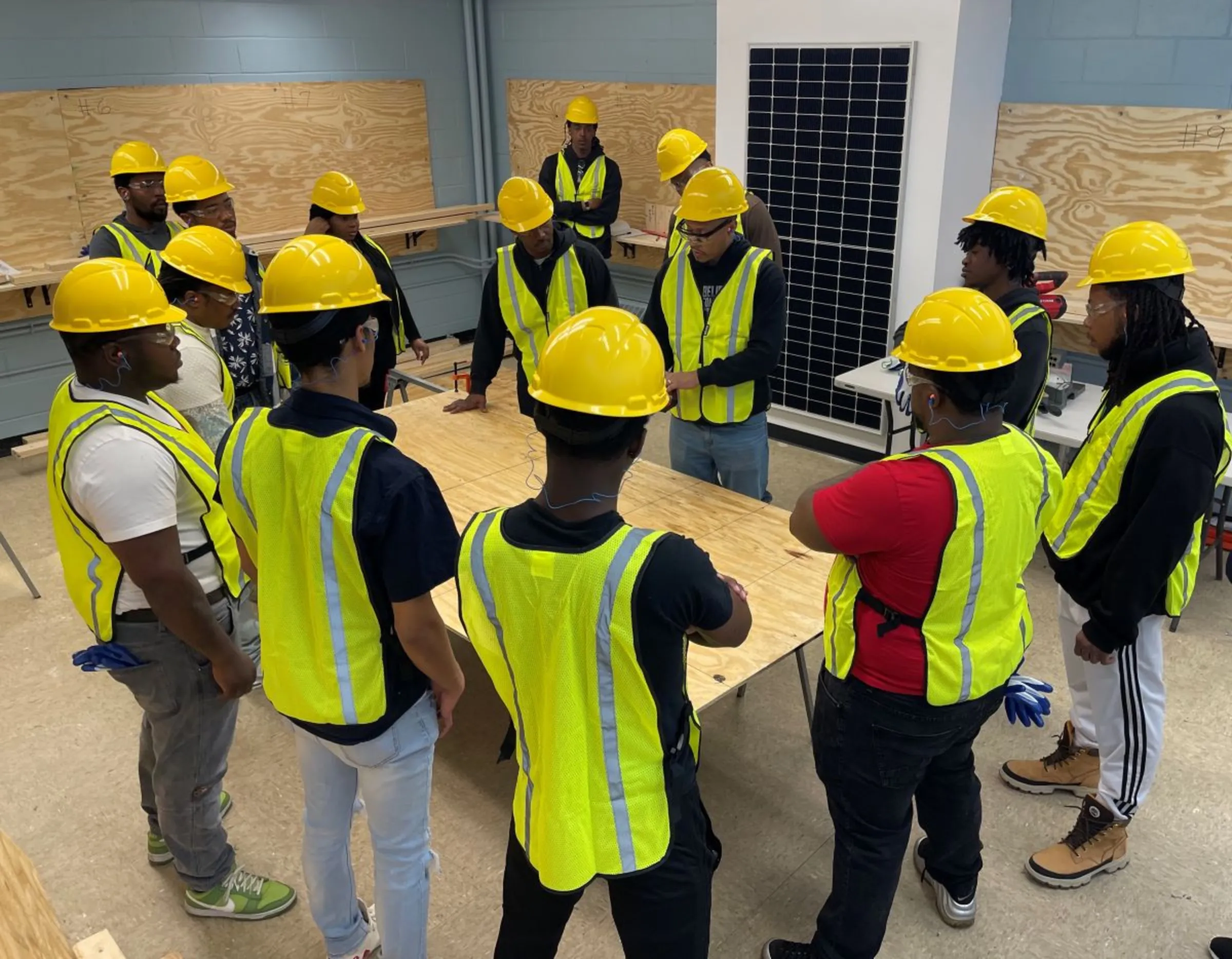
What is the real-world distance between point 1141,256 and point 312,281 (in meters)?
1.90

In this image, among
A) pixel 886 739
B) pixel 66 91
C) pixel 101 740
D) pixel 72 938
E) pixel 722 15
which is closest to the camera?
pixel 886 739

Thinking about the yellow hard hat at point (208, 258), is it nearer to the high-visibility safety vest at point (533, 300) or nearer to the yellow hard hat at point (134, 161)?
the high-visibility safety vest at point (533, 300)

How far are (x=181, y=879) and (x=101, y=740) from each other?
0.85 metres

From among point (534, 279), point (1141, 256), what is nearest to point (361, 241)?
point (534, 279)

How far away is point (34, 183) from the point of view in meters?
5.52

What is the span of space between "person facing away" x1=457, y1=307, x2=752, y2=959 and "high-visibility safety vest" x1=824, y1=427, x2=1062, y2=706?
446 millimetres

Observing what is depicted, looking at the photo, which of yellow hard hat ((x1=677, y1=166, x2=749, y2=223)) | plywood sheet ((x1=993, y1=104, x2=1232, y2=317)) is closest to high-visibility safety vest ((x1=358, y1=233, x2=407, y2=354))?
yellow hard hat ((x1=677, y1=166, x2=749, y2=223))

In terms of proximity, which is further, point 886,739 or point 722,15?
point 722,15

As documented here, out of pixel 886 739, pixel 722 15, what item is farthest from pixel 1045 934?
pixel 722 15

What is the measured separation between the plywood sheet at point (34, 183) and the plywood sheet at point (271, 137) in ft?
0.25

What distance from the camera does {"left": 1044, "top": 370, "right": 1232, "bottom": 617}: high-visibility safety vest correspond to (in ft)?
7.14

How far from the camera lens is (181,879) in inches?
105

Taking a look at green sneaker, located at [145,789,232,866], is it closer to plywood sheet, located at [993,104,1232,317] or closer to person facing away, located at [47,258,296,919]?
person facing away, located at [47,258,296,919]

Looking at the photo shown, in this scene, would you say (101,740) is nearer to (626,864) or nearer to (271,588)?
(271,588)
